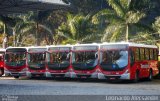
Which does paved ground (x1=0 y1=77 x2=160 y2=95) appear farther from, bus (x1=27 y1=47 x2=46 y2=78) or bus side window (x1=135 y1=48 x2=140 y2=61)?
bus (x1=27 y1=47 x2=46 y2=78)

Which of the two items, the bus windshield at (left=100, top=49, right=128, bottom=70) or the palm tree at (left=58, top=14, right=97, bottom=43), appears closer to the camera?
the bus windshield at (left=100, top=49, right=128, bottom=70)

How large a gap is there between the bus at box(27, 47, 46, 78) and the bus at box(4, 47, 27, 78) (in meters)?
0.54

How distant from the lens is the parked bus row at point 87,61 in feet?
87.3

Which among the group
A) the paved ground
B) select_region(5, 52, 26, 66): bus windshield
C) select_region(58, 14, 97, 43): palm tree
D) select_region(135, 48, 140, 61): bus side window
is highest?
select_region(58, 14, 97, 43): palm tree

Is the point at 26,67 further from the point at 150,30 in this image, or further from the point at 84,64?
the point at 150,30

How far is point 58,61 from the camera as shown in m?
30.2

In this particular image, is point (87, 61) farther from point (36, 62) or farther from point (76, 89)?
point (76, 89)

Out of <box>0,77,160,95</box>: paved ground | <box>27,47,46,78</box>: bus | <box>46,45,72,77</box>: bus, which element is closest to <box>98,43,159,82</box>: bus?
<box>0,77,160,95</box>: paved ground

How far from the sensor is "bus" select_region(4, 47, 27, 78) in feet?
106

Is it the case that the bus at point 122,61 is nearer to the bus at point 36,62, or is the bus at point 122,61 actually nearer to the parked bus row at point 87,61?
the parked bus row at point 87,61

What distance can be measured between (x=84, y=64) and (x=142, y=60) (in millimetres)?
3735

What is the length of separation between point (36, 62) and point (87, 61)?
191 inches

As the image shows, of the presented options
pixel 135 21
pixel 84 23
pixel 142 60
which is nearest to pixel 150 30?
pixel 135 21

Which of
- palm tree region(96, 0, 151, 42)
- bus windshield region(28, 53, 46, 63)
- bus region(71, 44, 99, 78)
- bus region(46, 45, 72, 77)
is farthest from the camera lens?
palm tree region(96, 0, 151, 42)
